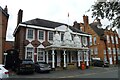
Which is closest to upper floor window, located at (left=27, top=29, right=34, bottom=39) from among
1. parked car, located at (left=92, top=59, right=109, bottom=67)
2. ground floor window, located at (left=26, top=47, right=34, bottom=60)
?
ground floor window, located at (left=26, top=47, right=34, bottom=60)

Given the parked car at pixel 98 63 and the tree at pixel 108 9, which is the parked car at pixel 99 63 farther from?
the tree at pixel 108 9

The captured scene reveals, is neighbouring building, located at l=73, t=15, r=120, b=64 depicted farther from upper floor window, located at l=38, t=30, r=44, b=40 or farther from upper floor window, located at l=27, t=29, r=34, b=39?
upper floor window, located at l=27, t=29, r=34, b=39

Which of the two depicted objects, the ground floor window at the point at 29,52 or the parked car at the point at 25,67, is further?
the ground floor window at the point at 29,52

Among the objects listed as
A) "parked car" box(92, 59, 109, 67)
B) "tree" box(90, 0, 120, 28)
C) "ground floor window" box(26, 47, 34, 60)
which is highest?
"tree" box(90, 0, 120, 28)

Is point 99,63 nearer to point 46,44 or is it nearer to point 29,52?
point 46,44

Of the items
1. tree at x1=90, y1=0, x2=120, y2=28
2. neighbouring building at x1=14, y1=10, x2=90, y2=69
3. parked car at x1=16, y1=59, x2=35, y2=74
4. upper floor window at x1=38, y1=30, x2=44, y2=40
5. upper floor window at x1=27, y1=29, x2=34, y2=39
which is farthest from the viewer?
upper floor window at x1=38, y1=30, x2=44, y2=40

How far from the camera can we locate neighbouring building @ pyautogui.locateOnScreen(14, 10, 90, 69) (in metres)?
24.4

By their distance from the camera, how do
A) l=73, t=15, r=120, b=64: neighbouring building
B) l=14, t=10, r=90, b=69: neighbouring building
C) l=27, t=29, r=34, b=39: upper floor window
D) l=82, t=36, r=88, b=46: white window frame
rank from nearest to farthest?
1. l=14, t=10, r=90, b=69: neighbouring building
2. l=27, t=29, r=34, b=39: upper floor window
3. l=82, t=36, r=88, b=46: white window frame
4. l=73, t=15, r=120, b=64: neighbouring building

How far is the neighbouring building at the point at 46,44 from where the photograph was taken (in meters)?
24.4

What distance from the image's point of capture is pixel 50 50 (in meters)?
26.4

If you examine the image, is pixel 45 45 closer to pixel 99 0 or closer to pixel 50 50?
pixel 50 50

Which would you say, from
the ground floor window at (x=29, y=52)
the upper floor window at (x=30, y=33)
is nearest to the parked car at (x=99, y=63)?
the ground floor window at (x=29, y=52)

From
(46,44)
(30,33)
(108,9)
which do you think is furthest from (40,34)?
(108,9)

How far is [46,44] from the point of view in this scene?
26.6 metres
